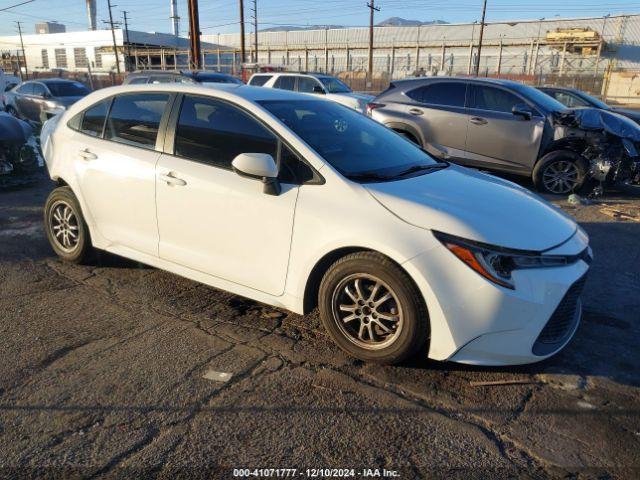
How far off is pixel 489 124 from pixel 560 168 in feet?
4.32

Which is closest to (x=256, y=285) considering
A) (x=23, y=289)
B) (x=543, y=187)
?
(x=23, y=289)

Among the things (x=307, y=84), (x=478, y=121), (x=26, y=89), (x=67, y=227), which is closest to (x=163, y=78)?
(x=307, y=84)

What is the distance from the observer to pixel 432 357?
3049mm

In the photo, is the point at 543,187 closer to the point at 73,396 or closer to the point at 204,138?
the point at 204,138

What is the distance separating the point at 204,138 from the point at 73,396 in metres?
1.96

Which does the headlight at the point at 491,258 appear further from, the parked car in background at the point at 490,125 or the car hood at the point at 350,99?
the car hood at the point at 350,99

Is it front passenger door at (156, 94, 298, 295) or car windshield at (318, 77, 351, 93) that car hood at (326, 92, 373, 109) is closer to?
car windshield at (318, 77, 351, 93)

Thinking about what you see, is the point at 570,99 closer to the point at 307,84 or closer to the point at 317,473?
the point at 307,84

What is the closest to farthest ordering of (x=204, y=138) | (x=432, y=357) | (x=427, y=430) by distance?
1. (x=427, y=430)
2. (x=432, y=357)
3. (x=204, y=138)

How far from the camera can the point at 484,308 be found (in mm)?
2848

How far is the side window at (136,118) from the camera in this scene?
13.6 feet

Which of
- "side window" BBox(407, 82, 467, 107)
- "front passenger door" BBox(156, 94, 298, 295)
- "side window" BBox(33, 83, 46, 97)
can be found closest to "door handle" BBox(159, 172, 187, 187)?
"front passenger door" BBox(156, 94, 298, 295)

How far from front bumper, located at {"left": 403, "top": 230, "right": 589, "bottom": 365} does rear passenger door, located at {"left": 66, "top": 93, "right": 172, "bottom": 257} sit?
2.24 meters

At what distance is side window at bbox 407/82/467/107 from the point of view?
898cm
